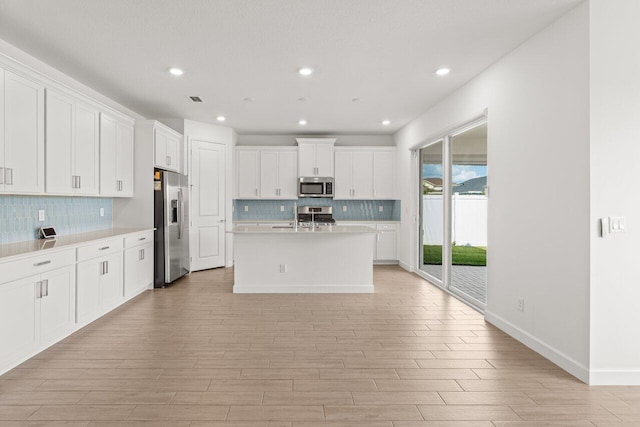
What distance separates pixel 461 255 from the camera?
5.39 metres

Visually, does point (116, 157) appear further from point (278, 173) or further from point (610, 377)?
point (610, 377)

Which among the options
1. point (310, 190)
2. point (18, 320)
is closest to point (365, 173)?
point (310, 190)

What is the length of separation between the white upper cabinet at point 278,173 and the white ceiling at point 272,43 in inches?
92.3

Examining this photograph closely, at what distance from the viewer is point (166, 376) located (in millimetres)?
2709

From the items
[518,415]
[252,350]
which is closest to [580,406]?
[518,415]

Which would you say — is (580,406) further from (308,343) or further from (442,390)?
(308,343)

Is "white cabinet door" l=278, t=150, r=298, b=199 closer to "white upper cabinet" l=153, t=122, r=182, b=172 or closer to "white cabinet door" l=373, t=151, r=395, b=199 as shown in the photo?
"white cabinet door" l=373, t=151, r=395, b=199

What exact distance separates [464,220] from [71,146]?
4.81m

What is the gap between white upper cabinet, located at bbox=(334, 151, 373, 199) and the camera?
25.5 feet

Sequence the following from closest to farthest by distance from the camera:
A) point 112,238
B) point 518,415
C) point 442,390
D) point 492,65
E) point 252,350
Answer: point 518,415, point 442,390, point 252,350, point 492,65, point 112,238

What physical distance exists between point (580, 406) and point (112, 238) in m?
4.61

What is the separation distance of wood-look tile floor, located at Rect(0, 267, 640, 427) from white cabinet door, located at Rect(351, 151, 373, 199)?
3862 millimetres

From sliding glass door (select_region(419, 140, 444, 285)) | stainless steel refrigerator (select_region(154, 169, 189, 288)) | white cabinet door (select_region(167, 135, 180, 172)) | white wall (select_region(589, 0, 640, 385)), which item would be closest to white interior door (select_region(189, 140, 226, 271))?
white cabinet door (select_region(167, 135, 180, 172))

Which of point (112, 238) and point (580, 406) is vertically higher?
point (112, 238)
